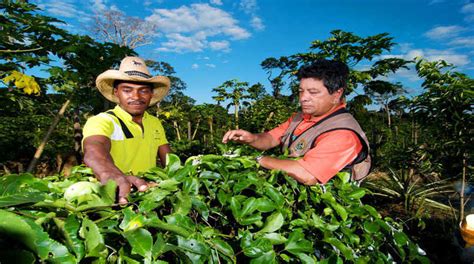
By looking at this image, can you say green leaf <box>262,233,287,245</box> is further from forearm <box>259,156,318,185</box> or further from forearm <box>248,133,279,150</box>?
forearm <box>248,133,279,150</box>

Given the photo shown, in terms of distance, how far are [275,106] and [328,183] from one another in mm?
8715

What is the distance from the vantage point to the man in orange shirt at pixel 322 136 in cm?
150

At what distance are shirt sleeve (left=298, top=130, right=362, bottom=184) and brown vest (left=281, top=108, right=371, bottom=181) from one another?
0.03m

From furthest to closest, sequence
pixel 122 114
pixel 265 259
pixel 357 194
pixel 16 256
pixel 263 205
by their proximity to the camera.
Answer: pixel 122 114
pixel 357 194
pixel 263 205
pixel 265 259
pixel 16 256

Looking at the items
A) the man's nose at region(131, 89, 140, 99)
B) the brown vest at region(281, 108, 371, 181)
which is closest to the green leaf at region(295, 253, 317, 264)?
the brown vest at region(281, 108, 371, 181)

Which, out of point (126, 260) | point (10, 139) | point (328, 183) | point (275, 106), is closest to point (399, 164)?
point (275, 106)

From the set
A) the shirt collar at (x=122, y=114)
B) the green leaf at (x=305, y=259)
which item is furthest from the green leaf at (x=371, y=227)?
the shirt collar at (x=122, y=114)

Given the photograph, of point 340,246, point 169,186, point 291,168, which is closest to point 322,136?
point 291,168

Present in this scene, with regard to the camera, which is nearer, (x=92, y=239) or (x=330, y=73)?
(x=92, y=239)

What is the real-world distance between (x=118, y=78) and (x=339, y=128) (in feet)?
5.49

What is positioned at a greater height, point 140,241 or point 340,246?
point 140,241

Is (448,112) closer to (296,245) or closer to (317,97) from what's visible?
(317,97)

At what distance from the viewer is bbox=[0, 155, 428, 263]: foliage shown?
0.64 meters

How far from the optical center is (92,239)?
646 mm
